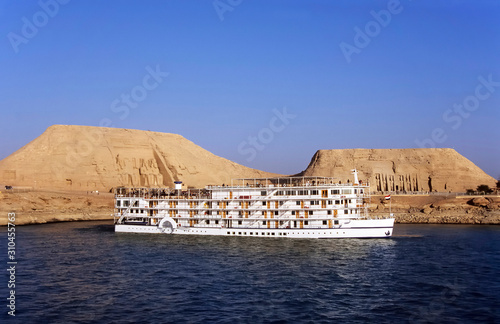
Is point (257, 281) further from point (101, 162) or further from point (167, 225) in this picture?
point (101, 162)

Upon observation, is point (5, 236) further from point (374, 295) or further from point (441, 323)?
point (441, 323)

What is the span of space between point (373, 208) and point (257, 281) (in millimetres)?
57989

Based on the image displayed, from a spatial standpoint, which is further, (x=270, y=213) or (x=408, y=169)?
(x=408, y=169)

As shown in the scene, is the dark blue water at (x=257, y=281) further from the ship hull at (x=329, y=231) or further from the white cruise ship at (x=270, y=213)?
the white cruise ship at (x=270, y=213)

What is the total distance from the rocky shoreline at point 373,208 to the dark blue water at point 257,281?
23.6 m

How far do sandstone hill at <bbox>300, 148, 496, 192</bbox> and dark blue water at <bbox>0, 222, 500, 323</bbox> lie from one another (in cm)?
6650

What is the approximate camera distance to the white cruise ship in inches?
1829

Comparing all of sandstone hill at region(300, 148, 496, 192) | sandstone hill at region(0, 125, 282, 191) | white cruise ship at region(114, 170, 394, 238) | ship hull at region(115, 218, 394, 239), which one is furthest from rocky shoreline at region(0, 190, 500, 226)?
ship hull at region(115, 218, 394, 239)

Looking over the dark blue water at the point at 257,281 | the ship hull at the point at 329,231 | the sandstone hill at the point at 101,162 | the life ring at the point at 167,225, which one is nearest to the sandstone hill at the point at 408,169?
the sandstone hill at the point at 101,162

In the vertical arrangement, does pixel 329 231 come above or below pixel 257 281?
above

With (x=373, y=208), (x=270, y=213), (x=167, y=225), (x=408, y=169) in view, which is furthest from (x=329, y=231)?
(x=408, y=169)

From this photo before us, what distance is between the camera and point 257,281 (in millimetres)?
29047

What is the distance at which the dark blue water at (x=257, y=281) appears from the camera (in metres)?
22.5

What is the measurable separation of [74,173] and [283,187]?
69904mm
